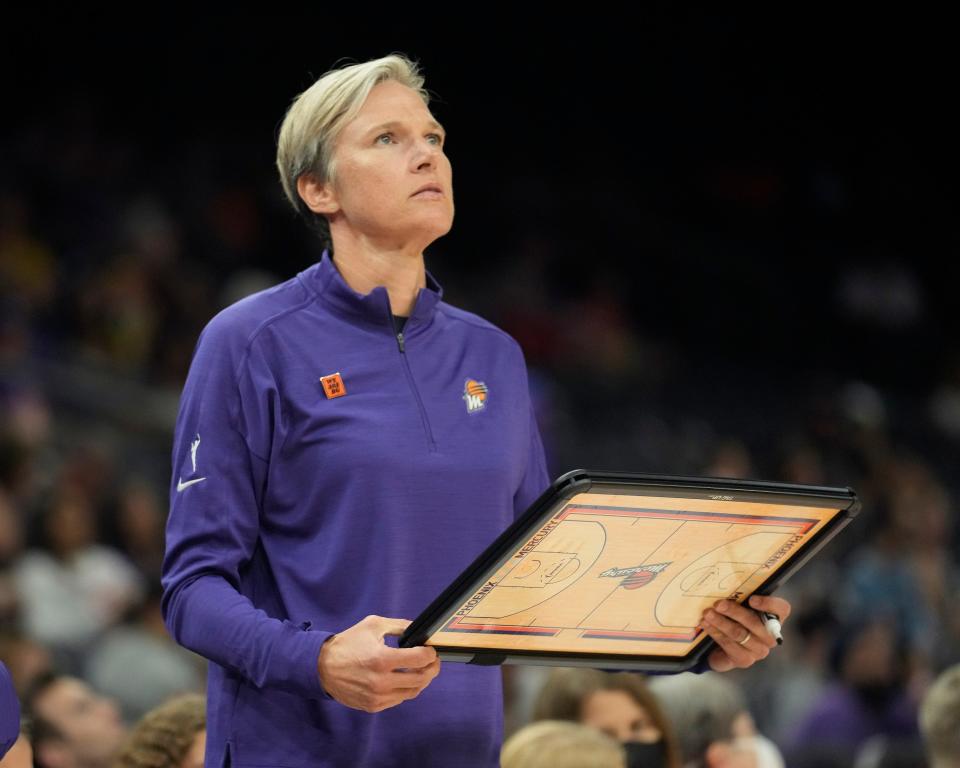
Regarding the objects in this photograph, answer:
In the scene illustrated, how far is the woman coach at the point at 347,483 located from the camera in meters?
2.19

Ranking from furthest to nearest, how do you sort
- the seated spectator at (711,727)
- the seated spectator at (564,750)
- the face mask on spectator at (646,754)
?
the seated spectator at (711,727) < the face mask on spectator at (646,754) < the seated spectator at (564,750)

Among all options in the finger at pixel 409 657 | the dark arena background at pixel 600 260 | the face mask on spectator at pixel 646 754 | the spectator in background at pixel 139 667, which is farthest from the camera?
the dark arena background at pixel 600 260

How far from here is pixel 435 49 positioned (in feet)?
39.6

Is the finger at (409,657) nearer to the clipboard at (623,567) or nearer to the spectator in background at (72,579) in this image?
the clipboard at (623,567)

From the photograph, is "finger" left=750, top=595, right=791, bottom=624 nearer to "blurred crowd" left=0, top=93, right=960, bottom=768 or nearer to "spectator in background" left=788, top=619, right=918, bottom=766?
"blurred crowd" left=0, top=93, right=960, bottom=768

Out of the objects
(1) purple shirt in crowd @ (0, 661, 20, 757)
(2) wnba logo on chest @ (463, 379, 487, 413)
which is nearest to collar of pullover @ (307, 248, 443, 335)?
(2) wnba logo on chest @ (463, 379, 487, 413)

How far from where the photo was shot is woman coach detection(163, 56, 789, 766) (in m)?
2.19

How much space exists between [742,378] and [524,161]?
8.40ft

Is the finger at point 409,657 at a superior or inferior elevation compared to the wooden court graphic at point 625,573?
inferior

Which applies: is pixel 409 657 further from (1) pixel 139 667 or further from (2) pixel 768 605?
(1) pixel 139 667

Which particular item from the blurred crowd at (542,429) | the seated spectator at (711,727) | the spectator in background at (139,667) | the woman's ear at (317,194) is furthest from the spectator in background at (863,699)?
the woman's ear at (317,194)

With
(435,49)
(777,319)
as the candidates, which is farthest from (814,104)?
(435,49)

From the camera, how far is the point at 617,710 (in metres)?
3.48

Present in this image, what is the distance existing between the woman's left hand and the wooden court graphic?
20 mm
